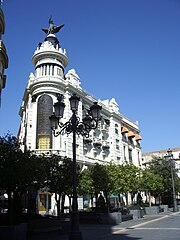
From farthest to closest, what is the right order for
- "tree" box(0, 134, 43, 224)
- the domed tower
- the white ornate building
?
the white ornate building, the domed tower, "tree" box(0, 134, 43, 224)

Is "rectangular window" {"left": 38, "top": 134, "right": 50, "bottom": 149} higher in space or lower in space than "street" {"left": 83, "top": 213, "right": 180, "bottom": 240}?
higher

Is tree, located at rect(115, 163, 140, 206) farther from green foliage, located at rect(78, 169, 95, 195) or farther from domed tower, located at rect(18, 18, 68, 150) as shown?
domed tower, located at rect(18, 18, 68, 150)

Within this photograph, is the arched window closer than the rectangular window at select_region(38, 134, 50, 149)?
No

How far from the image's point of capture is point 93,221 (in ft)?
66.4

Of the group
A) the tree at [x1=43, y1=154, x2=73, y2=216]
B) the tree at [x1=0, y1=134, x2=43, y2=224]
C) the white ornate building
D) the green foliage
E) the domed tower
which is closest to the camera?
the tree at [x1=0, y1=134, x2=43, y2=224]

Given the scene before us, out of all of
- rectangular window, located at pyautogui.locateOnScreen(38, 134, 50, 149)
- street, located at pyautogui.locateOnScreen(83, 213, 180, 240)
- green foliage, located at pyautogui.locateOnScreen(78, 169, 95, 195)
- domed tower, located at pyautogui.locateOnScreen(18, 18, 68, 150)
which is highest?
domed tower, located at pyautogui.locateOnScreen(18, 18, 68, 150)

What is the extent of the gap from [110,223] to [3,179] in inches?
406

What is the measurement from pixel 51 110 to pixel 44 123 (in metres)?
1.95

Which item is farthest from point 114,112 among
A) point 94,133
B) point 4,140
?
point 4,140

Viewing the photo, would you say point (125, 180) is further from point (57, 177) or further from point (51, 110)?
point (51, 110)

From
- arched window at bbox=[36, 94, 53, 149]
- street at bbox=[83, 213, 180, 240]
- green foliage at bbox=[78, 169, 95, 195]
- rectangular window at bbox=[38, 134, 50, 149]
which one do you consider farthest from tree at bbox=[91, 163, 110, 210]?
arched window at bbox=[36, 94, 53, 149]

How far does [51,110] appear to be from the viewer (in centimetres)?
3475

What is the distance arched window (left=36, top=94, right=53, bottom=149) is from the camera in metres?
33.4

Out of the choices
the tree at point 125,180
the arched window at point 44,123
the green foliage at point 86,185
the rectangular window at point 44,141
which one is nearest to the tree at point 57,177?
the green foliage at point 86,185
